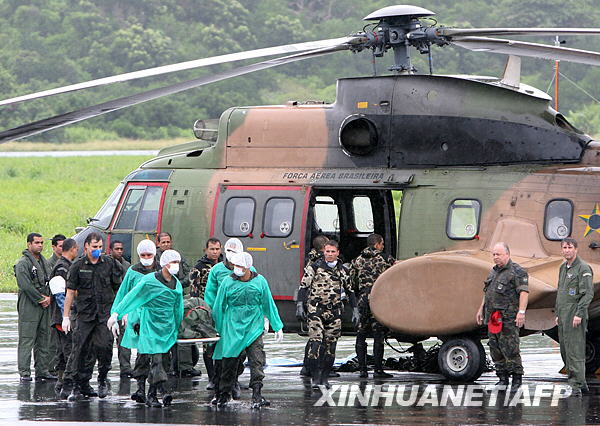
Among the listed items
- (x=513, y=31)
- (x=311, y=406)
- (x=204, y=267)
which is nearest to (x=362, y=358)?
(x=204, y=267)

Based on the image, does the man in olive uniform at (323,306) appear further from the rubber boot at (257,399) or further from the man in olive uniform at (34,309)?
the man in olive uniform at (34,309)

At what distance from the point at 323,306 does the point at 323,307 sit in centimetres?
1

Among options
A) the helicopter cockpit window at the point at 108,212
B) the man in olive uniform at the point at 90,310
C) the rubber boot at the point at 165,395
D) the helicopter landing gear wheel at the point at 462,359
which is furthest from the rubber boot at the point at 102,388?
the helicopter landing gear wheel at the point at 462,359

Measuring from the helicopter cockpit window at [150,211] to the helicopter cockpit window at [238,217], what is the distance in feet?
3.39

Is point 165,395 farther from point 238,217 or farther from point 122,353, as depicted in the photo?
point 238,217

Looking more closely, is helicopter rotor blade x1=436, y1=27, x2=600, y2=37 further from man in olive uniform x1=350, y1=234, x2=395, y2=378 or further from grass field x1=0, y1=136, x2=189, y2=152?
grass field x1=0, y1=136, x2=189, y2=152

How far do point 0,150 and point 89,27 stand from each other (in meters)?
8.94

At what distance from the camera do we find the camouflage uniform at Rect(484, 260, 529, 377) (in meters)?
12.9

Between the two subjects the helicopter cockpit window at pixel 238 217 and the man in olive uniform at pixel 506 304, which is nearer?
the man in olive uniform at pixel 506 304

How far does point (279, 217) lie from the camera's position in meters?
14.8

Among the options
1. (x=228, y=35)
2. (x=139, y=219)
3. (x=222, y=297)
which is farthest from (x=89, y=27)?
(x=222, y=297)

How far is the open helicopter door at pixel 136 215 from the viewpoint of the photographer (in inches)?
613

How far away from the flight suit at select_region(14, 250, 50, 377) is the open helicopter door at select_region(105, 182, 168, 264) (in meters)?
1.34

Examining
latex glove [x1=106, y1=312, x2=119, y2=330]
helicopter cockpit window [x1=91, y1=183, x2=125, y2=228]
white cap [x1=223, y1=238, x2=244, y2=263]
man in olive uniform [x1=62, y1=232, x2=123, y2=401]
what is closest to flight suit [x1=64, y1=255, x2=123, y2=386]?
man in olive uniform [x1=62, y1=232, x2=123, y2=401]
